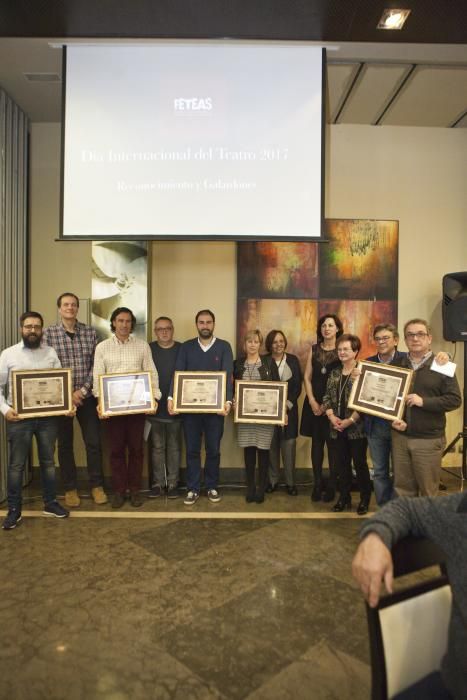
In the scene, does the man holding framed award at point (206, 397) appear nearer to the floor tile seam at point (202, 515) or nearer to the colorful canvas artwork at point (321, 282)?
the floor tile seam at point (202, 515)

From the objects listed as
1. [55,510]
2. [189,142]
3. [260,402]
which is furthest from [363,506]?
[189,142]

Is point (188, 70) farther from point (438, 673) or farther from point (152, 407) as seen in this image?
point (438, 673)

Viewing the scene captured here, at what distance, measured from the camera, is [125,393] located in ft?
12.7

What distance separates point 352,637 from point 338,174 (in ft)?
14.7

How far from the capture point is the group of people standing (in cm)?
357

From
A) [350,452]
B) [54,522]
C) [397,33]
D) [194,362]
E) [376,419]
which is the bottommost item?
Result: [54,522]

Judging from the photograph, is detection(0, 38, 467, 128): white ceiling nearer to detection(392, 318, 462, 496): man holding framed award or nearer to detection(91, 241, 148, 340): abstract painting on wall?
detection(91, 241, 148, 340): abstract painting on wall

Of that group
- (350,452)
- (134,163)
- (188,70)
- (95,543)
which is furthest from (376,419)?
(188,70)

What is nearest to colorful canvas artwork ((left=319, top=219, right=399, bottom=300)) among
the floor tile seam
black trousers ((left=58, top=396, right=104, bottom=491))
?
the floor tile seam

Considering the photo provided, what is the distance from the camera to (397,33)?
325cm

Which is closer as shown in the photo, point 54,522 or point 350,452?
point 54,522

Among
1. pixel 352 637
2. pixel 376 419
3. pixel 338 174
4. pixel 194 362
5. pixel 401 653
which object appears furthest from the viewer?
pixel 338 174

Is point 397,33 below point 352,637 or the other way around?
the other way around

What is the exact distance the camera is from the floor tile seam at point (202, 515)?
144 inches
